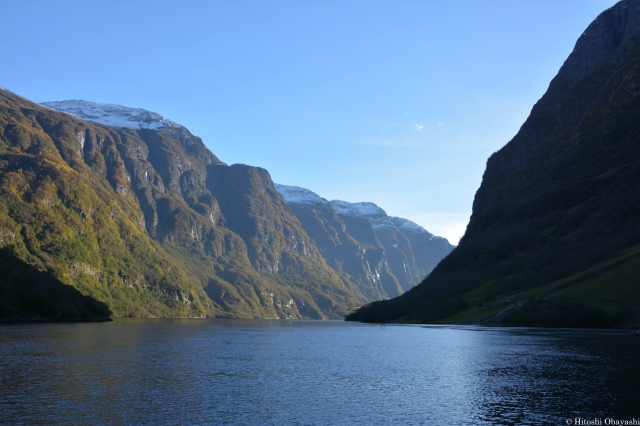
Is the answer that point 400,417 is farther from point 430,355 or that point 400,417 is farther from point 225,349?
point 225,349

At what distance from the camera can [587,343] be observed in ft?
337

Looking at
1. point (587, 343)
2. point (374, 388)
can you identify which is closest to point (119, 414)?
point (374, 388)

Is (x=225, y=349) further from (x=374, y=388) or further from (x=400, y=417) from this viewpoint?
(x=400, y=417)

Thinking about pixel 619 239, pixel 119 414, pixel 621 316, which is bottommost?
pixel 119 414

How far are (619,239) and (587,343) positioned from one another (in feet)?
333

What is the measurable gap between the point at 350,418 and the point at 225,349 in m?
68.6

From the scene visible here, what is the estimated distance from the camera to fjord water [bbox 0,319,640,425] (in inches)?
1767

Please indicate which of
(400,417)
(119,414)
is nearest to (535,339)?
(400,417)

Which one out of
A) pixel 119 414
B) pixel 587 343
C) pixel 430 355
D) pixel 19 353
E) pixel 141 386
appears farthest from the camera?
pixel 587 343

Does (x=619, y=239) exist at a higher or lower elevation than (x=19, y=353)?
higher

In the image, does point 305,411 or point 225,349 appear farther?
point 225,349

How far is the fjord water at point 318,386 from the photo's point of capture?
147 ft

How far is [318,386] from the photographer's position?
2378 inches

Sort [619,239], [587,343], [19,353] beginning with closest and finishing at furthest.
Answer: [19,353], [587,343], [619,239]
